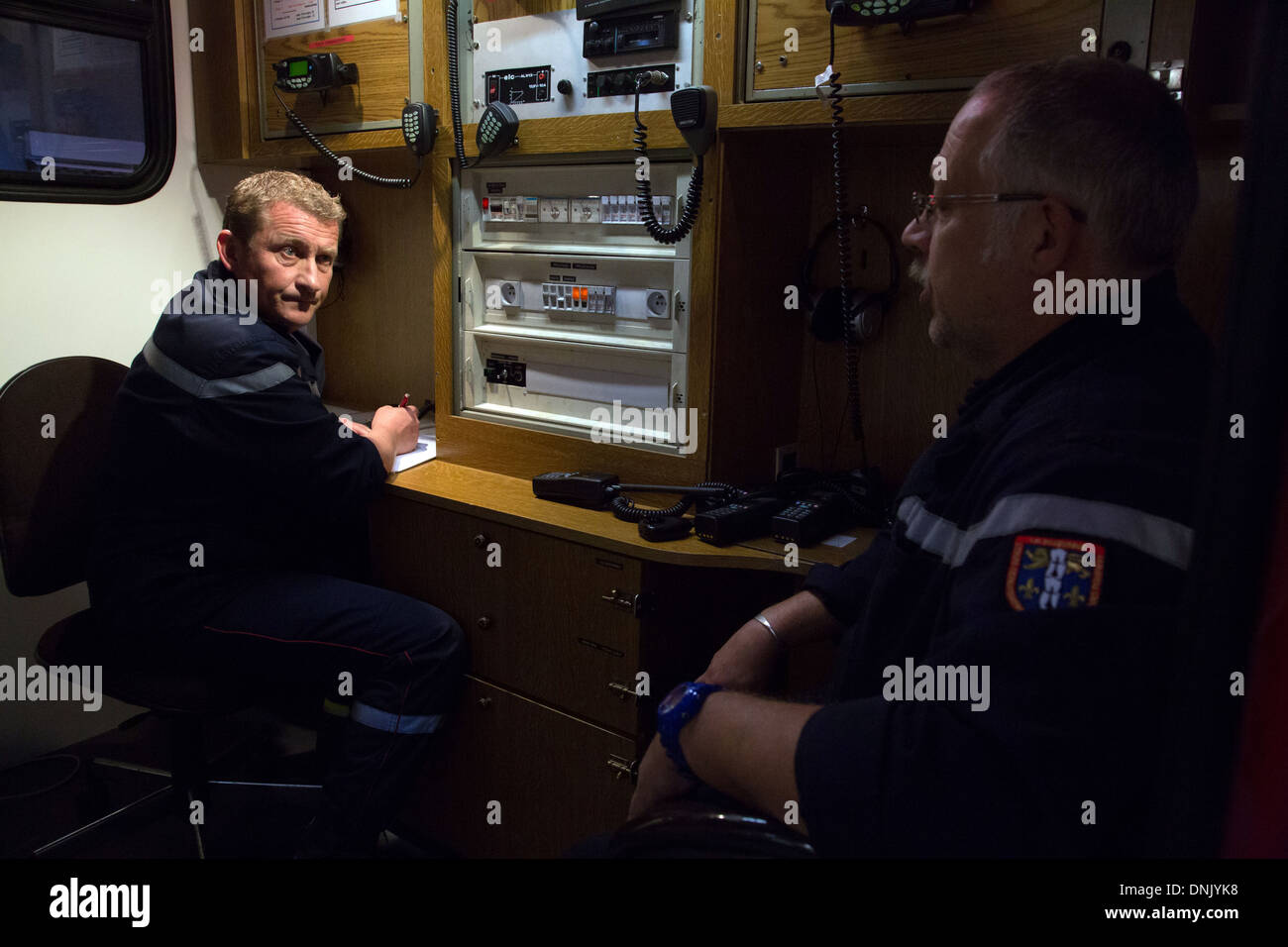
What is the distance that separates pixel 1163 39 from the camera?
135 cm

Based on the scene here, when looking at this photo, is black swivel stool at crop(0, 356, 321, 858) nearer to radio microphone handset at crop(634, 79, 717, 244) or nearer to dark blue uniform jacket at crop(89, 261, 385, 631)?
dark blue uniform jacket at crop(89, 261, 385, 631)

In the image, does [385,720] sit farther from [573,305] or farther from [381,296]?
[381,296]

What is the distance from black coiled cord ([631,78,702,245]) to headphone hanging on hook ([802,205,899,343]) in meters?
0.33

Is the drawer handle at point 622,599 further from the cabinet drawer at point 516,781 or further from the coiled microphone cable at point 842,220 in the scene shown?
the coiled microphone cable at point 842,220

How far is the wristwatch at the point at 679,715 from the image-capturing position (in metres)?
1.19

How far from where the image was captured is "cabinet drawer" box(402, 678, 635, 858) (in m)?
1.87

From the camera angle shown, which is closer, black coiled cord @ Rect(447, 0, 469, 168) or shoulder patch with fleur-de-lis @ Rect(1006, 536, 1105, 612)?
shoulder patch with fleur-de-lis @ Rect(1006, 536, 1105, 612)

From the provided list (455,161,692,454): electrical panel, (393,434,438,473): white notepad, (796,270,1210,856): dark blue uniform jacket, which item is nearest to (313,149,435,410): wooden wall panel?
(393,434,438,473): white notepad

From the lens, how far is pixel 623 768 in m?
1.83

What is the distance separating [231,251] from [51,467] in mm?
635

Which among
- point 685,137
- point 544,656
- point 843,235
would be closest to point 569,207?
point 685,137

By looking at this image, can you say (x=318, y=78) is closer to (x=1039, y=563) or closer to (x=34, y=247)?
(x=34, y=247)

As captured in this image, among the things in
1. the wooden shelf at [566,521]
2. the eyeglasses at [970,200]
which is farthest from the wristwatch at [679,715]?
the eyeglasses at [970,200]
